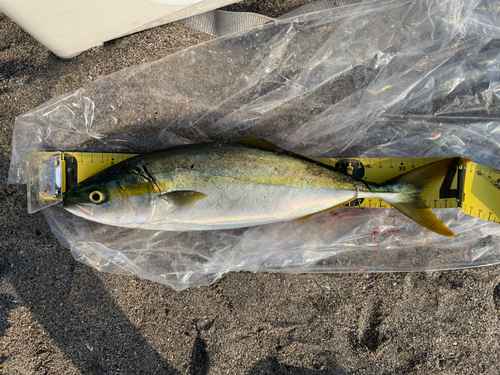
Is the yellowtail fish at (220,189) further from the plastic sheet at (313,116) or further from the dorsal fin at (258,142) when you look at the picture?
the plastic sheet at (313,116)

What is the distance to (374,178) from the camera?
2.18 metres

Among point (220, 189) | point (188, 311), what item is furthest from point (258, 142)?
point (188, 311)

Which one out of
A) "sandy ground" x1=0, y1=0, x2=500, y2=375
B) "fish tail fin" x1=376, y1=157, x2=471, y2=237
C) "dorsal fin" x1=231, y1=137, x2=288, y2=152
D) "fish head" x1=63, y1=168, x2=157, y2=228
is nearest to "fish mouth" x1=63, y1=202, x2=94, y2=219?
"fish head" x1=63, y1=168, x2=157, y2=228

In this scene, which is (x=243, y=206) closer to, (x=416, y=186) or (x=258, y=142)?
(x=258, y=142)

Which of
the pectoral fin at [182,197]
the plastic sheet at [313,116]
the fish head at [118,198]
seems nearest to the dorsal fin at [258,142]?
the plastic sheet at [313,116]

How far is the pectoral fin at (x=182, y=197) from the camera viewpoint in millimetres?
1778

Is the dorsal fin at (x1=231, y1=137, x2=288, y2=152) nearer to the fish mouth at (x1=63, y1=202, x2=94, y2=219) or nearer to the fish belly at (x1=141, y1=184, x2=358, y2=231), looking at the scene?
the fish belly at (x1=141, y1=184, x2=358, y2=231)

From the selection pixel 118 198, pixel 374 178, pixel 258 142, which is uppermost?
pixel 258 142

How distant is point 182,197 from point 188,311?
90cm

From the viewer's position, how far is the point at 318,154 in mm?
2252

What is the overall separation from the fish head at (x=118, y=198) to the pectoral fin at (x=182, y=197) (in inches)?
3.2

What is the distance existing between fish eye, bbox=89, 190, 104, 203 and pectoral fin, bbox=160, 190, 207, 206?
33 cm

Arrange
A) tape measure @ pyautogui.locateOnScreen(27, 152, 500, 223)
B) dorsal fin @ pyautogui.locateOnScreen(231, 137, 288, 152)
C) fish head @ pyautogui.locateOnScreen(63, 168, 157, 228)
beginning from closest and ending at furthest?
fish head @ pyautogui.locateOnScreen(63, 168, 157, 228)
dorsal fin @ pyautogui.locateOnScreen(231, 137, 288, 152)
tape measure @ pyautogui.locateOnScreen(27, 152, 500, 223)

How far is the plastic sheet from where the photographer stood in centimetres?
216
